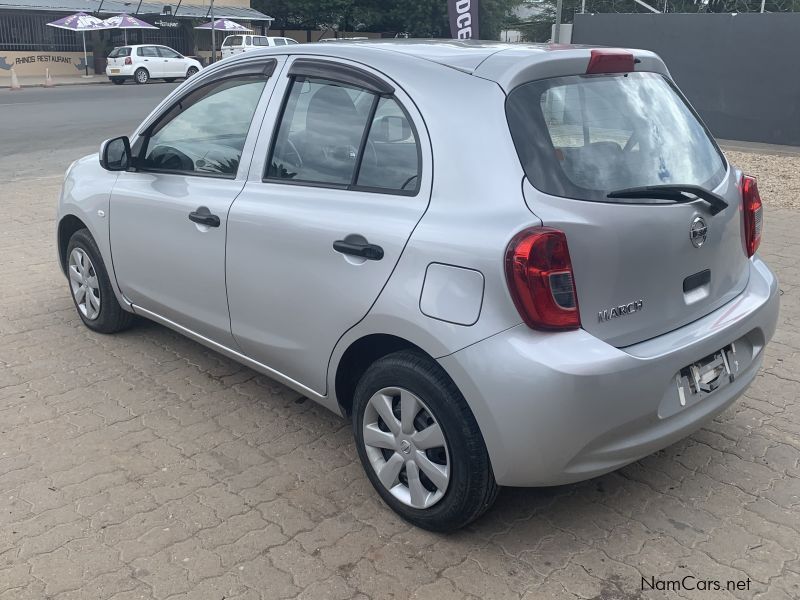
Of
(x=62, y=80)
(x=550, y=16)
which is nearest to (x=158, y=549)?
(x=62, y=80)

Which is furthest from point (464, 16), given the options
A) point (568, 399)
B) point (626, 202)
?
point (568, 399)

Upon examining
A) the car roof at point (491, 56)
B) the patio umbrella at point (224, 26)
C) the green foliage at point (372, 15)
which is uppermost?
the green foliage at point (372, 15)

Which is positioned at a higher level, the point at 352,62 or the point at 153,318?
the point at 352,62

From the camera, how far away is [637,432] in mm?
2676

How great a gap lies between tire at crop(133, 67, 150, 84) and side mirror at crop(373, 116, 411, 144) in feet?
104

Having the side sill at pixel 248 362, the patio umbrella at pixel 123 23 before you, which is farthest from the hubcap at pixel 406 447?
the patio umbrella at pixel 123 23

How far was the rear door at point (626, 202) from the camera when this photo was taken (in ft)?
8.53

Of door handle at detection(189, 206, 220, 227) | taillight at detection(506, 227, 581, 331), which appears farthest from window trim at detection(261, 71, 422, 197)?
taillight at detection(506, 227, 581, 331)

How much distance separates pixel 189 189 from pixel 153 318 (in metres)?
0.89

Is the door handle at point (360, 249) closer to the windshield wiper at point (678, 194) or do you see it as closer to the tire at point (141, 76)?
the windshield wiper at point (678, 194)

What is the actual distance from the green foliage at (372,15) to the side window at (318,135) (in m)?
46.3

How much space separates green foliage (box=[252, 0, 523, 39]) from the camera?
47.2 metres

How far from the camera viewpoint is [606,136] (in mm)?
2857

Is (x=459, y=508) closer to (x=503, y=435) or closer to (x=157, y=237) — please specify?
(x=503, y=435)
